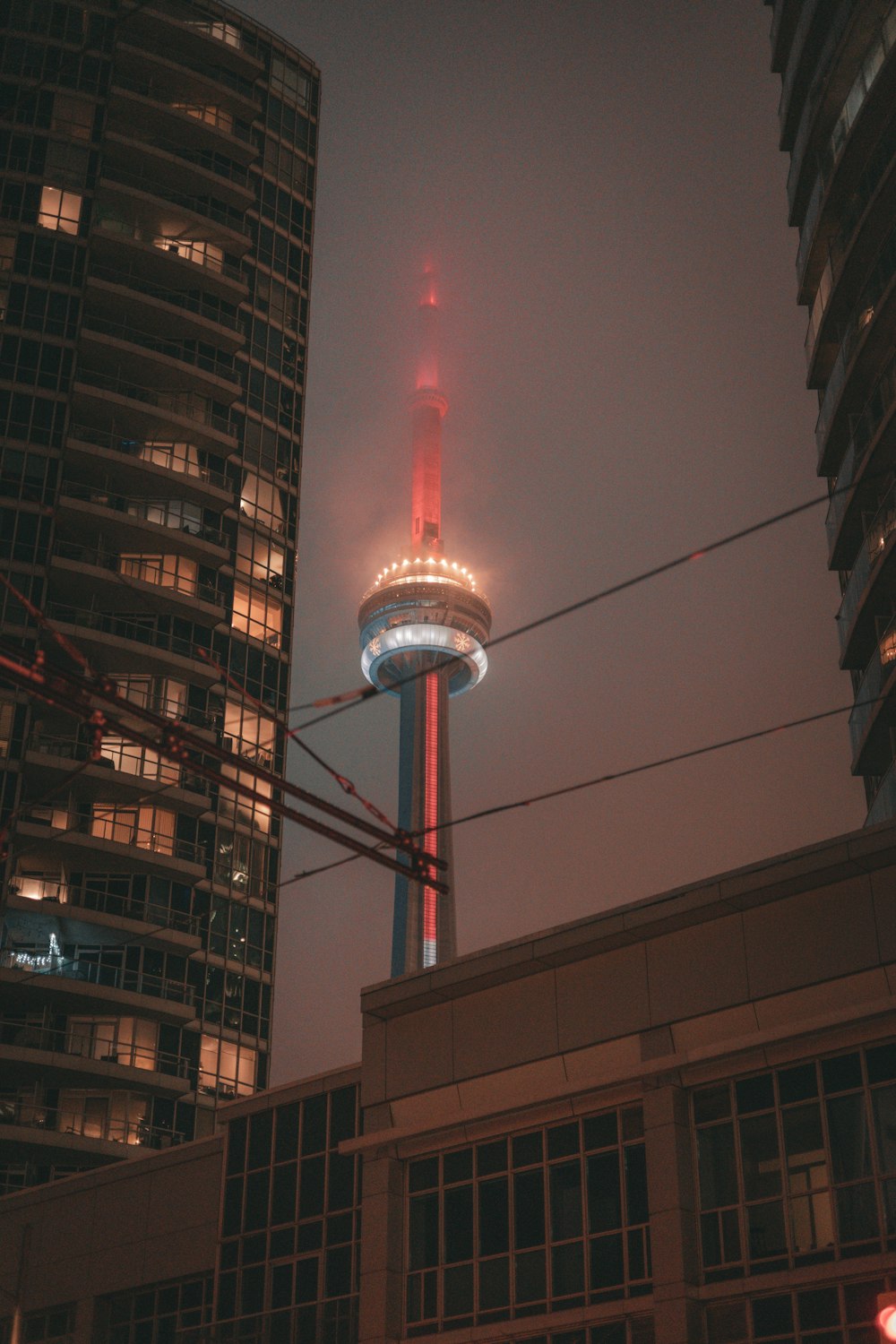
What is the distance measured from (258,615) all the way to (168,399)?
12582mm

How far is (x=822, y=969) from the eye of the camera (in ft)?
105

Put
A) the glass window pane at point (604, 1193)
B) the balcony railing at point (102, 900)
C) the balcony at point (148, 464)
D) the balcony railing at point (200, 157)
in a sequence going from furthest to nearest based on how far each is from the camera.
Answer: the balcony railing at point (200, 157)
the balcony at point (148, 464)
the balcony railing at point (102, 900)
the glass window pane at point (604, 1193)

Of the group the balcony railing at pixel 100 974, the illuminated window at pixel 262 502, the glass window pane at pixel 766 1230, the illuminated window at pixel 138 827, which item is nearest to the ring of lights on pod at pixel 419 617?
the illuminated window at pixel 262 502

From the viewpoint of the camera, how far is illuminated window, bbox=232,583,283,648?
85438mm

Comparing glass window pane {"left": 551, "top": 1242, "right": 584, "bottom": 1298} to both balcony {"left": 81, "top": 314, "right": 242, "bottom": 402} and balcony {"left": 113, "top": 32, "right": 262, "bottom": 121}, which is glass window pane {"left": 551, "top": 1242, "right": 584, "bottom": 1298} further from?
balcony {"left": 113, "top": 32, "right": 262, "bottom": 121}

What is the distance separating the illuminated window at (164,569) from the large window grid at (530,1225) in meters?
50.2

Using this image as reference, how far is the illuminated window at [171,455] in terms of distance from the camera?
85.0 meters

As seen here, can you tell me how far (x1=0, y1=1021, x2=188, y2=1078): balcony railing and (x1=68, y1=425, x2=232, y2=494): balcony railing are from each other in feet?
93.1

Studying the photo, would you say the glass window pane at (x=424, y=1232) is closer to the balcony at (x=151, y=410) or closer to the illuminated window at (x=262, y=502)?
the balcony at (x=151, y=410)

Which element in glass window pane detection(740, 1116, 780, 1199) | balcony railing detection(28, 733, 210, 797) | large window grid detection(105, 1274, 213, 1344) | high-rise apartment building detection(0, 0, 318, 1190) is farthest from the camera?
balcony railing detection(28, 733, 210, 797)

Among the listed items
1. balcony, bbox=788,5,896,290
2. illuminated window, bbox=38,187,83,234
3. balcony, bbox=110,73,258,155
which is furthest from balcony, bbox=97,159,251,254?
balcony, bbox=788,5,896,290

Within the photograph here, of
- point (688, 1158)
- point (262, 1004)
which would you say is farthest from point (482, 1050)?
point (262, 1004)

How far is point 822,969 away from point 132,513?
5790 centimetres

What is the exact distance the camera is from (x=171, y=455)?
281 feet
